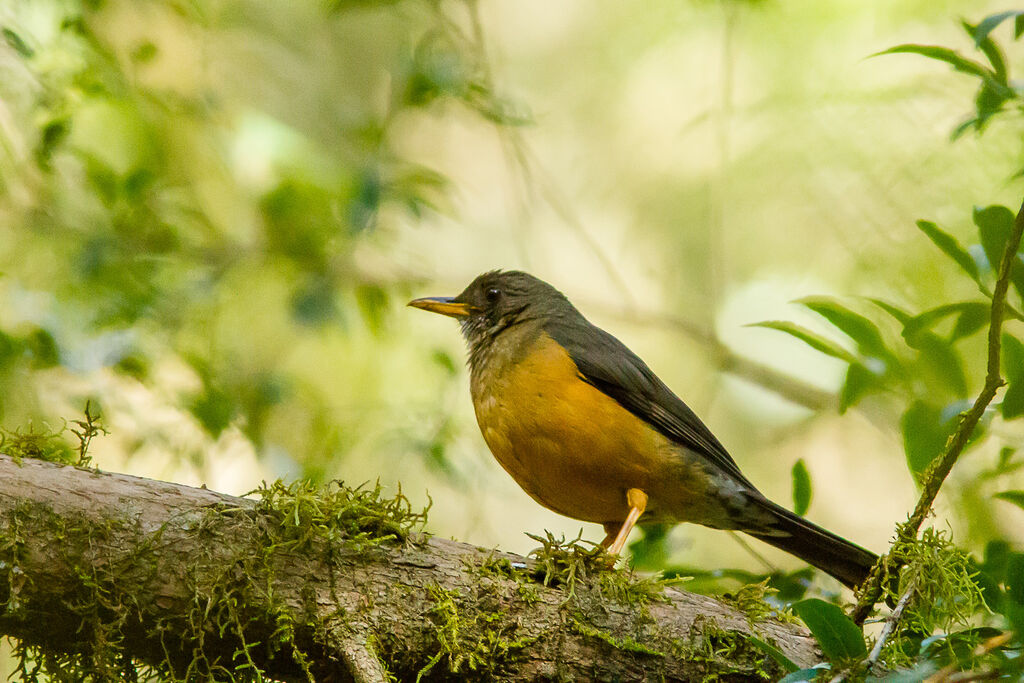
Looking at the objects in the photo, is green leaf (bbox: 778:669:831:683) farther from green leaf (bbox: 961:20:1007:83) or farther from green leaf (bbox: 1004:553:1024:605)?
green leaf (bbox: 961:20:1007:83)

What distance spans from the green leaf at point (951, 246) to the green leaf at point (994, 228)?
0.05 metres

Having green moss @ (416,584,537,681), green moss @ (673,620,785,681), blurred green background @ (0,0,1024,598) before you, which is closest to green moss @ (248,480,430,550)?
green moss @ (416,584,537,681)

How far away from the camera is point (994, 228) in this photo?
2.60 m

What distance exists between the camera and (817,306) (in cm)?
301

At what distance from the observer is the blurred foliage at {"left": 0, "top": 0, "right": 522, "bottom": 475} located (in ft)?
17.3

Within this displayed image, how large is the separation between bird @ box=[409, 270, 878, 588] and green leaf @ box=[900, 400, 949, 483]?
133cm

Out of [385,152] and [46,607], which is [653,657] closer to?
[46,607]

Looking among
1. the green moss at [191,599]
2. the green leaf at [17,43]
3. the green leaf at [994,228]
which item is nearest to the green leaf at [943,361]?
the green leaf at [994,228]

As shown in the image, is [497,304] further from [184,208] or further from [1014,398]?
[1014,398]

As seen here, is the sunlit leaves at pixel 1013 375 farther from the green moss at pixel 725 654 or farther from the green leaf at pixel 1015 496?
the green moss at pixel 725 654

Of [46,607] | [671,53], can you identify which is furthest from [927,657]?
[671,53]

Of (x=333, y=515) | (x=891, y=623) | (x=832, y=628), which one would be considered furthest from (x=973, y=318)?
(x=333, y=515)

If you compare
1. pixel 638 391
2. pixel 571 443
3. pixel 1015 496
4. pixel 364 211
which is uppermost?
pixel 364 211

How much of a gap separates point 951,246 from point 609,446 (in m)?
1.90
